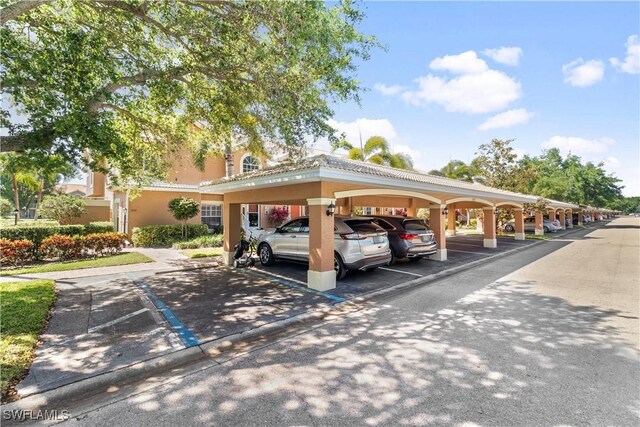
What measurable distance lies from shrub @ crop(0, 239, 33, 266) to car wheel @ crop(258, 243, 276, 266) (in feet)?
28.0

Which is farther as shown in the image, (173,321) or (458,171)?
(458,171)

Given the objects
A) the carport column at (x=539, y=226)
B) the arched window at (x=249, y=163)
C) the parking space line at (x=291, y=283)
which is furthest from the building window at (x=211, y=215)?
the carport column at (x=539, y=226)

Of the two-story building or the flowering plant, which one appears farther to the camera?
the flowering plant

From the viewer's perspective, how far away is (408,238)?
35.4 ft

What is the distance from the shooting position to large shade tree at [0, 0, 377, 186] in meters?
5.87

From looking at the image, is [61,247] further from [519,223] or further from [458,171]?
[458,171]

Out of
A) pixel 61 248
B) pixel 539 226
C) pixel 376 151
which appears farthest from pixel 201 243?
pixel 539 226

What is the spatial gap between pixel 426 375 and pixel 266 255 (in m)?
8.02

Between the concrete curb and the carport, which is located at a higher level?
the carport

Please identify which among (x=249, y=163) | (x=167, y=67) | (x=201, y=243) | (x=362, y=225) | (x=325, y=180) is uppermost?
(x=249, y=163)

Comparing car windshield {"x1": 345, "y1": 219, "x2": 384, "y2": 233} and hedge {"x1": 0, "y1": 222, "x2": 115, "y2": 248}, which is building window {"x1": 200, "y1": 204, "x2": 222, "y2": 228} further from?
car windshield {"x1": 345, "y1": 219, "x2": 384, "y2": 233}

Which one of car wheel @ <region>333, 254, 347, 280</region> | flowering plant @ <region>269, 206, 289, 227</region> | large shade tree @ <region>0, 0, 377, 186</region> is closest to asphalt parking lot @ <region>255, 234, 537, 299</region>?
car wheel @ <region>333, 254, 347, 280</region>

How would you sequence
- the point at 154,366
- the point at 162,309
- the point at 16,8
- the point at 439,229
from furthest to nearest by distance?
1. the point at 439,229
2. the point at 162,309
3. the point at 16,8
4. the point at 154,366

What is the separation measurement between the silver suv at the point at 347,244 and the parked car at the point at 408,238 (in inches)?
66.6
